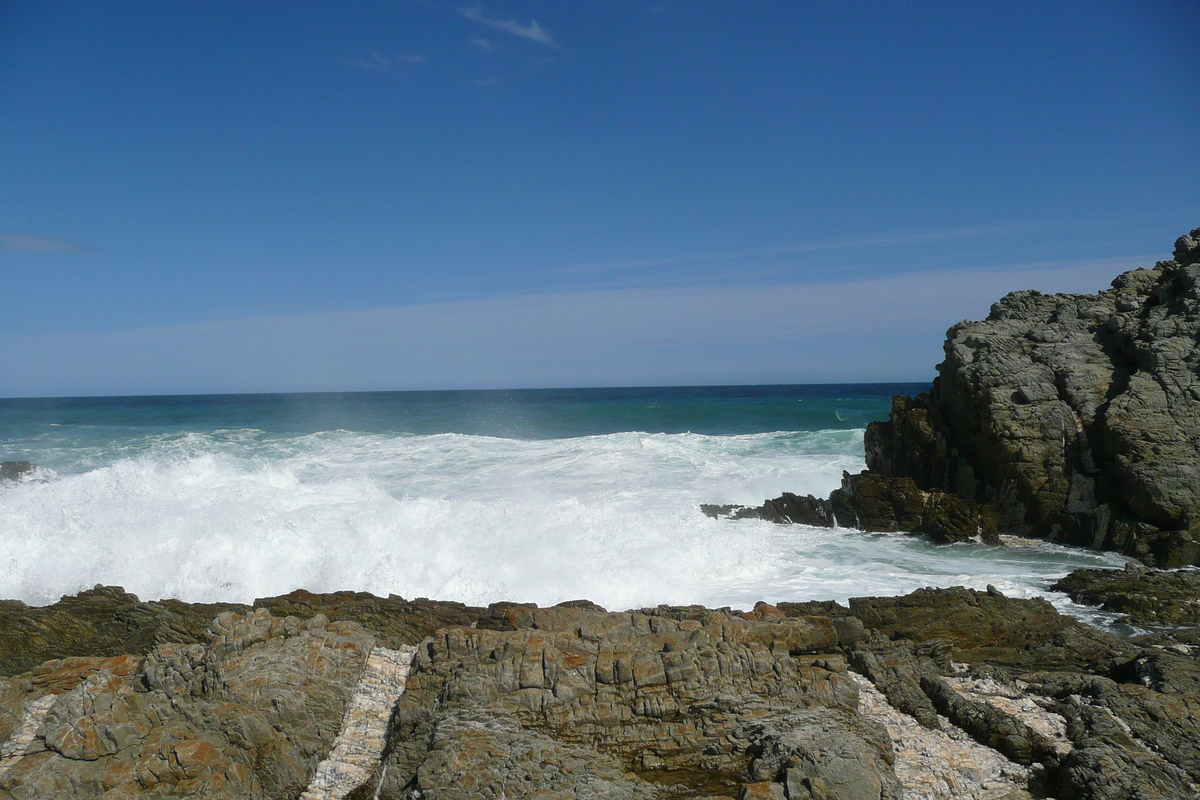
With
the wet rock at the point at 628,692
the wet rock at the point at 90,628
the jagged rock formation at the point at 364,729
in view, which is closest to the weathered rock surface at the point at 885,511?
the wet rock at the point at 628,692

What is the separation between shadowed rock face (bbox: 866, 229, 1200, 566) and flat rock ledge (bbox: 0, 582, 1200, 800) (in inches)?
255

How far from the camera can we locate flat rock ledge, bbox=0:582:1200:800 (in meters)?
4.87

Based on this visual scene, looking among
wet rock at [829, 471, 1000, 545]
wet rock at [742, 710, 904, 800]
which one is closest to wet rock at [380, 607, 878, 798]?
wet rock at [742, 710, 904, 800]

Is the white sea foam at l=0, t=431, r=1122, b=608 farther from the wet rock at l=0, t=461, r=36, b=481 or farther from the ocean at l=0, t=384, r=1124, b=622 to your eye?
the wet rock at l=0, t=461, r=36, b=481

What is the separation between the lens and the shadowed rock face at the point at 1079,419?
12469 mm

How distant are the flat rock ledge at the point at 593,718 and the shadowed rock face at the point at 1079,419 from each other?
21.3 ft

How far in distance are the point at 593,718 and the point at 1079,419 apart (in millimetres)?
13209

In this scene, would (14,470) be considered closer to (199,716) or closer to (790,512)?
(199,716)

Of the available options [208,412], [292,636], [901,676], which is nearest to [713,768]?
[901,676]

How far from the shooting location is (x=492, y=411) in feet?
183

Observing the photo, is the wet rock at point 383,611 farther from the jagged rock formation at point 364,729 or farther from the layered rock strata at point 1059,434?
the layered rock strata at point 1059,434

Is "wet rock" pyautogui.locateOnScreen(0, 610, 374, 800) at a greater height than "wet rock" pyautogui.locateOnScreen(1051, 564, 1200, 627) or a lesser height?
greater

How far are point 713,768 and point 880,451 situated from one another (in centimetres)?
1411

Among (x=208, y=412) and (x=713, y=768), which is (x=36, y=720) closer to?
(x=713, y=768)
